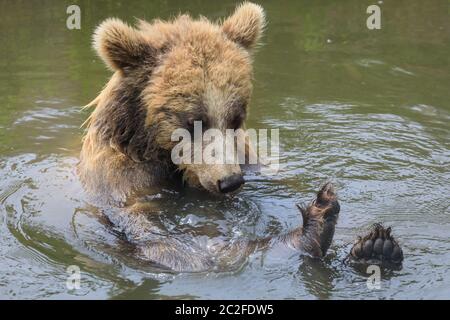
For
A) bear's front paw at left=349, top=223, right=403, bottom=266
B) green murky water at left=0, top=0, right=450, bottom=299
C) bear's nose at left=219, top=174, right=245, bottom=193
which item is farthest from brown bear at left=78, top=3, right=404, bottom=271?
bear's front paw at left=349, top=223, right=403, bottom=266

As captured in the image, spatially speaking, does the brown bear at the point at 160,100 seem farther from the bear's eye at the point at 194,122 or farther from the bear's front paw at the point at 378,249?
the bear's front paw at the point at 378,249

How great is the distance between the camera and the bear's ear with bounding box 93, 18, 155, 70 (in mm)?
5758

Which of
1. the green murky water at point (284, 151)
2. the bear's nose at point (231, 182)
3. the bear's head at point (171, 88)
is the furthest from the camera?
the bear's head at point (171, 88)

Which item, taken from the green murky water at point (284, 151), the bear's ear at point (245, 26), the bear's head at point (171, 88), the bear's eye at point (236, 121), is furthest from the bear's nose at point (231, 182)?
the bear's ear at point (245, 26)

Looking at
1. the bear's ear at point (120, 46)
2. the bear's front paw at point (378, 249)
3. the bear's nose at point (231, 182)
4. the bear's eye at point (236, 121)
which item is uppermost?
the bear's ear at point (120, 46)

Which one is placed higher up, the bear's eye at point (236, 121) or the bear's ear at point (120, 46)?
the bear's ear at point (120, 46)

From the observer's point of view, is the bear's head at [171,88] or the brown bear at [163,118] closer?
the brown bear at [163,118]

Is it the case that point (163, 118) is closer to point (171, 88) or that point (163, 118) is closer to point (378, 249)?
point (171, 88)

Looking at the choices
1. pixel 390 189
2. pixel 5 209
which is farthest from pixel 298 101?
pixel 5 209

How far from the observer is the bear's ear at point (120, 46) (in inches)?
227

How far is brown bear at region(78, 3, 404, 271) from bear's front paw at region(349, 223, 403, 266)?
0.30 m

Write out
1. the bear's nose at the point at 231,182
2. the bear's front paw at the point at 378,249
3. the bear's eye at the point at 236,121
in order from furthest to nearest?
the bear's eye at the point at 236,121
the bear's nose at the point at 231,182
the bear's front paw at the point at 378,249

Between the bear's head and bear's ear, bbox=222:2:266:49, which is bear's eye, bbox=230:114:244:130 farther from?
bear's ear, bbox=222:2:266:49

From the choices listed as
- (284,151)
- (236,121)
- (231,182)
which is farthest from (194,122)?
(284,151)
